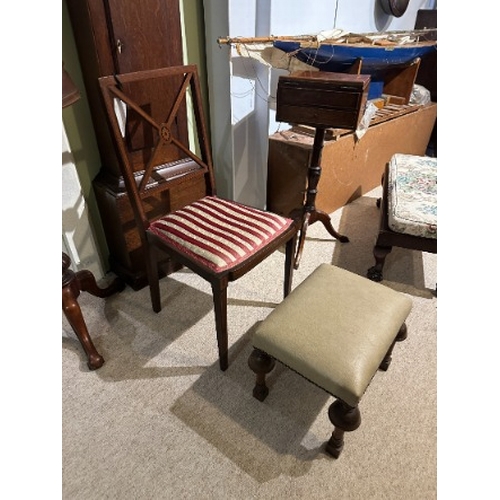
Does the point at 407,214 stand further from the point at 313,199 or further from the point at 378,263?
the point at 313,199

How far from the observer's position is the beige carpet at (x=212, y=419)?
3.67 feet

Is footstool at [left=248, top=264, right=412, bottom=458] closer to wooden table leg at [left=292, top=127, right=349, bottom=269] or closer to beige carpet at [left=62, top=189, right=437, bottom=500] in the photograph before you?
beige carpet at [left=62, top=189, right=437, bottom=500]

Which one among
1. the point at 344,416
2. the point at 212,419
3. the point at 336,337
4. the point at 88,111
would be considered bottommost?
the point at 212,419

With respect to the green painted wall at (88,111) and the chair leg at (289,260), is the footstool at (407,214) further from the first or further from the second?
the green painted wall at (88,111)

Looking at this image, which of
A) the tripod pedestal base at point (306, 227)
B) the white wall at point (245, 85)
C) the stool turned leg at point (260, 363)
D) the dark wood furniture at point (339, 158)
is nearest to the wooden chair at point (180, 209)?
the stool turned leg at point (260, 363)

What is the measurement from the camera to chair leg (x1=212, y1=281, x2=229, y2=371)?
126 cm

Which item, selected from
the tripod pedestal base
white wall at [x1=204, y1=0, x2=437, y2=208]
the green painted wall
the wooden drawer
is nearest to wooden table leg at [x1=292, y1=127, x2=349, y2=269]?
the tripod pedestal base

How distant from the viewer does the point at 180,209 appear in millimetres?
1562

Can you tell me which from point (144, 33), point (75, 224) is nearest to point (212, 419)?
point (75, 224)

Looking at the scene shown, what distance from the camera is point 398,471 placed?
1153 mm

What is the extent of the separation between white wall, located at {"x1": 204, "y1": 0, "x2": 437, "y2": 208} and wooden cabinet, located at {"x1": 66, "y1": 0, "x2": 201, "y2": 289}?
0.97 ft

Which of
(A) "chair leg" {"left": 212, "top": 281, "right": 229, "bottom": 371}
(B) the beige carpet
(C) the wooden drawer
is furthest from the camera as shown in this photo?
(C) the wooden drawer

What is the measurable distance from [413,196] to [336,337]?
4.12ft

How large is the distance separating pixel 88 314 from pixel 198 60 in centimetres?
146
